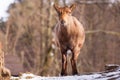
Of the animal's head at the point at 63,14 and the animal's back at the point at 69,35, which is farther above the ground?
the animal's head at the point at 63,14

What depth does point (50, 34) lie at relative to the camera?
2991 centimetres

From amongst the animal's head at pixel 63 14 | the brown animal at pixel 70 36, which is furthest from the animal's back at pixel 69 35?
the animal's head at pixel 63 14

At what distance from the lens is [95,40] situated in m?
35.6

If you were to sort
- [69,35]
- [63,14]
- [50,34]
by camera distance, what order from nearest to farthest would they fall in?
[63,14], [69,35], [50,34]

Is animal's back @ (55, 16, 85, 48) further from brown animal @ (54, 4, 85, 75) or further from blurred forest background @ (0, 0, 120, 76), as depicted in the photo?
blurred forest background @ (0, 0, 120, 76)

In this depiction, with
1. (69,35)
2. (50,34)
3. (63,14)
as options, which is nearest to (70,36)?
(69,35)

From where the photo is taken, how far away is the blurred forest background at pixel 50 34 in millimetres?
31594

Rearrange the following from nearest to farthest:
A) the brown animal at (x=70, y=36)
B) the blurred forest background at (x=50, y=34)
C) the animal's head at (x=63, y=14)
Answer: the animal's head at (x=63, y=14) < the brown animal at (x=70, y=36) < the blurred forest background at (x=50, y=34)

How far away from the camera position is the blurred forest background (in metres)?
31.6

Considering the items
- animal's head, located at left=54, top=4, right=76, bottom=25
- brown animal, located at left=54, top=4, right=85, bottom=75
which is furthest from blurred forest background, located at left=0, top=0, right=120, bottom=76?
animal's head, located at left=54, top=4, right=76, bottom=25

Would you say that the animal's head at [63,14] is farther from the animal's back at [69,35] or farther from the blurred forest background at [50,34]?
the blurred forest background at [50,34]

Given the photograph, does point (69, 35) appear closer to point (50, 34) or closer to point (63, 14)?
point (63, 14)

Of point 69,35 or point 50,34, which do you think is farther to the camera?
point 50,34

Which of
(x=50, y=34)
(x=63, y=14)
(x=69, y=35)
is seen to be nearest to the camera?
(x=63, y=14)
